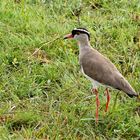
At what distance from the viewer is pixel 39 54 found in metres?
6.81

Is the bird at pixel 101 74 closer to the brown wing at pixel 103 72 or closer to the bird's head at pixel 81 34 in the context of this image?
the brown wing at pixel 103 72

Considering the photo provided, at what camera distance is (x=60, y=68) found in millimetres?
6543

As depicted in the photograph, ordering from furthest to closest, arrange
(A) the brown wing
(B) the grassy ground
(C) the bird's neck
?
(C) the bird's neck → (B) the grassy ground → (A) the brown wing

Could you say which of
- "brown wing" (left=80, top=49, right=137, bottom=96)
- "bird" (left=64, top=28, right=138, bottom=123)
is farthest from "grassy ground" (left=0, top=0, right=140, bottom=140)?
"brown wing" (left=80, top=49, right=137, bottom=96)

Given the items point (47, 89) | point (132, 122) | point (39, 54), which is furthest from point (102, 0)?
point (132, 122)

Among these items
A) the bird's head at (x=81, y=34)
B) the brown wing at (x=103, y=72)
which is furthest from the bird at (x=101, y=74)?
the bird's head at (x=81, y=34)

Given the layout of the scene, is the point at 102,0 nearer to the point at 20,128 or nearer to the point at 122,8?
the point at 122,8

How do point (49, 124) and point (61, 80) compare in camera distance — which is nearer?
point (49, 124)

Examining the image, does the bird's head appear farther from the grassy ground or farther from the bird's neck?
the grassy ground

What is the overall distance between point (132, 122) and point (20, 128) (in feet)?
3.61

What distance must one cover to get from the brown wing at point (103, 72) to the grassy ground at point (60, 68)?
0.33 metres

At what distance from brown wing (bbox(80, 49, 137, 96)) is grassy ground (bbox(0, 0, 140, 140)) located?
1.07 feet

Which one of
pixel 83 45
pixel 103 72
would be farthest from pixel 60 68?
pixel 103 72

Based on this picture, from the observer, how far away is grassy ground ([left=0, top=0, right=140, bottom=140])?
18.4ft
